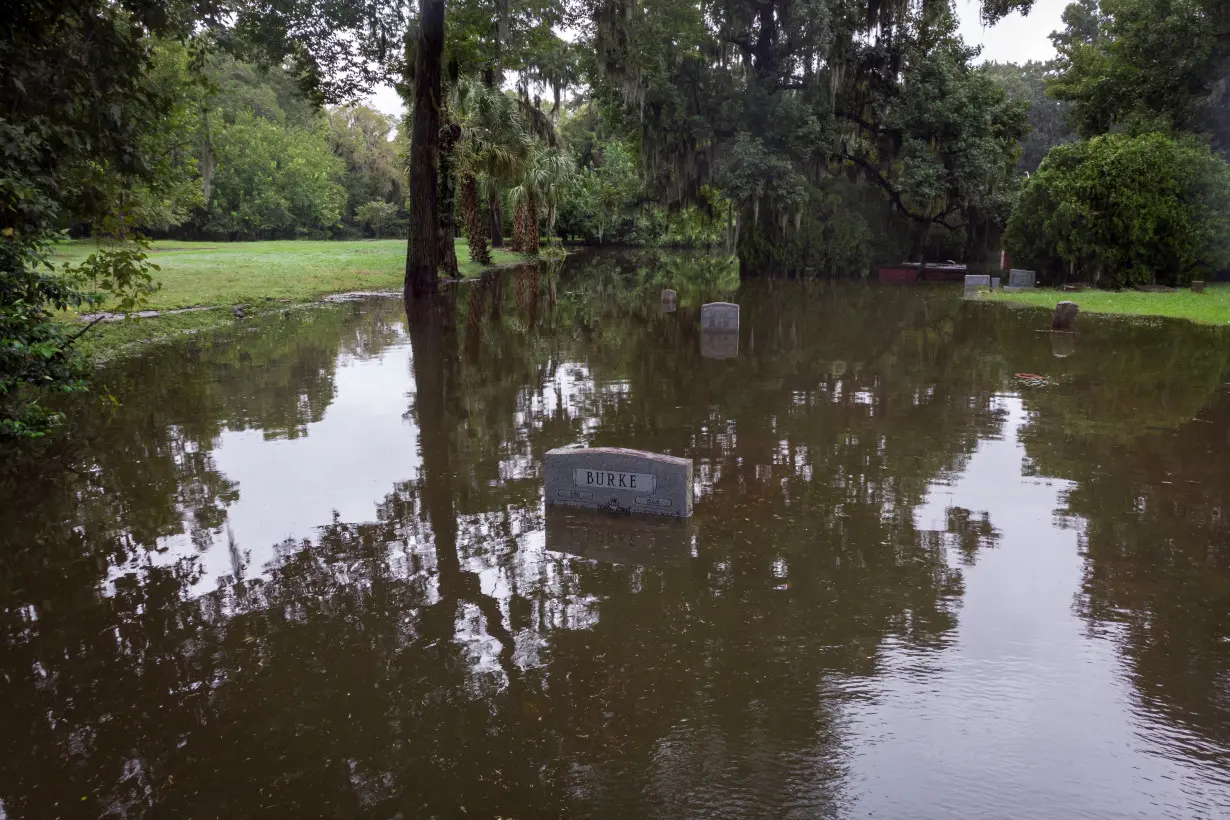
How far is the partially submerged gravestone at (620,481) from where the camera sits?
5930 millimetres

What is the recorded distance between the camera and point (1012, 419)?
889cm

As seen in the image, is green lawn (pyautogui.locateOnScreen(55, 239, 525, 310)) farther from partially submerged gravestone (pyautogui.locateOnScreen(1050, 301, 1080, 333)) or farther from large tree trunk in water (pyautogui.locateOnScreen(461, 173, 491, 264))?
partially submerged gravestone (pyautogui.locateOnScreen(1050, 301, 1080, 333))

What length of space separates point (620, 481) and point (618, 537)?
0.52 m

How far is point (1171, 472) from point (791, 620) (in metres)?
4.46

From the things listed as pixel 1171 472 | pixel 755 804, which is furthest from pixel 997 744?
pixel 1171 472

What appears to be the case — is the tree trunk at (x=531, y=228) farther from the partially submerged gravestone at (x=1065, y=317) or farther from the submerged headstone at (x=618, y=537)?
the submerged headstone at (x=618, y=537)

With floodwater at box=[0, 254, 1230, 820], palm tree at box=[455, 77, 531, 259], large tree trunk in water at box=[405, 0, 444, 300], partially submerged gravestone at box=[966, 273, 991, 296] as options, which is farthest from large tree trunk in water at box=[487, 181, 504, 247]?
floodwater at box=[0, 254, 1230, 820]

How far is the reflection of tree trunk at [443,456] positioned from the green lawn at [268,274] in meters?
5.86

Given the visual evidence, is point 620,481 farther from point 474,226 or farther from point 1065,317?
point 474,226

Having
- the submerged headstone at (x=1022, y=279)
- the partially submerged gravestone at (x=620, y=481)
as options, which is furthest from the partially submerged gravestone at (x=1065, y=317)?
the partially submerged gravestone at (x=620, y=481)

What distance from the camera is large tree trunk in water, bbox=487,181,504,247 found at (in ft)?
110

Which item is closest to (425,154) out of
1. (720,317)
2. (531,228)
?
(720,317)

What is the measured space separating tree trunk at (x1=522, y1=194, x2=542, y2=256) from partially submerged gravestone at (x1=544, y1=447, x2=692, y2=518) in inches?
1120

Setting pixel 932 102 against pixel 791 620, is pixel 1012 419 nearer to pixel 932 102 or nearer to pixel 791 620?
pixel 791 620
